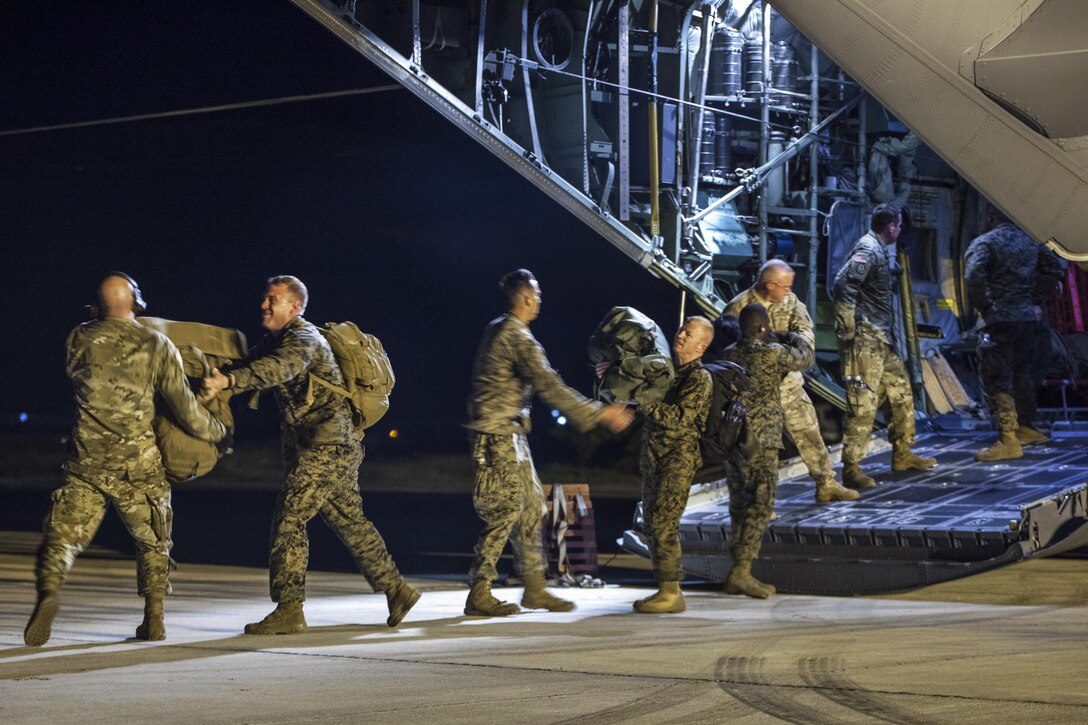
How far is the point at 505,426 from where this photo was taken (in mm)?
7438

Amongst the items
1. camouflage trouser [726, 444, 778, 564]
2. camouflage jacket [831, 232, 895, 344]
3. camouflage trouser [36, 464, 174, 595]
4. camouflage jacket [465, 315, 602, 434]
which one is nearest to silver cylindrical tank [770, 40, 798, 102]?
camouflage jacket [831, 232, 895, 344]

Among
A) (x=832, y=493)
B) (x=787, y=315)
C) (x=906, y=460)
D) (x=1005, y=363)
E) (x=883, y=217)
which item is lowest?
(x=832, y=493)

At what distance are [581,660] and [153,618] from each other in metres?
2.00

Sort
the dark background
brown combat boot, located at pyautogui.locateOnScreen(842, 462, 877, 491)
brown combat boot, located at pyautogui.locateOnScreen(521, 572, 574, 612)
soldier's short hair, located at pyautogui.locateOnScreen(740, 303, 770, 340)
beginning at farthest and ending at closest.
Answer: the dark background, brown combat boot, located at pyautogui.locateOnScreen(842, 462, 877, 491), soldier's short hair, located at pyautogui.locateOnScreen(740, 303, 770, 340), brown combat boot, located at pyautogui.locateOnScreen(521, 572, 574, 612)

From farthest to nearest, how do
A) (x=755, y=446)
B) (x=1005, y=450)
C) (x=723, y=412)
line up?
(x=1005, y=450) < (x=755, y=446) < (x=723, y=412)

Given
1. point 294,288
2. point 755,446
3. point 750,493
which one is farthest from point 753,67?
point 294,288

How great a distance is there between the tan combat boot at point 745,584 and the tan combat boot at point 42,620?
153 inches

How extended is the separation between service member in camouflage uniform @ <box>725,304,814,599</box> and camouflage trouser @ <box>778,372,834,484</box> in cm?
104

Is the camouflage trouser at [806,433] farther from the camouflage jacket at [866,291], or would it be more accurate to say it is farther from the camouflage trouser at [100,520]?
the camouflage trouser at [100,520]

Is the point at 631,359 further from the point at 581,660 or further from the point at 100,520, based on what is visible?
the point at 100,520

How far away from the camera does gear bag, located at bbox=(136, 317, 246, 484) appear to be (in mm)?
6445

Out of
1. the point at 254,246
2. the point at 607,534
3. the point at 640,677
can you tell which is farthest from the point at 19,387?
the point at 640,677

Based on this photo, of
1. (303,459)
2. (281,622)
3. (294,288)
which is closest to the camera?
(281,622)

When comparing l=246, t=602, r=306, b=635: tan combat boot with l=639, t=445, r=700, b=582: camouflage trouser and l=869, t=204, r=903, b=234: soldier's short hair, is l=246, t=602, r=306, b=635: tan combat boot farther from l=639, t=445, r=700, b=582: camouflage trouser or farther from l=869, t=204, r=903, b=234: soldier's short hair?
l=869, t=204, r=903, b=234: soldier's short hair
